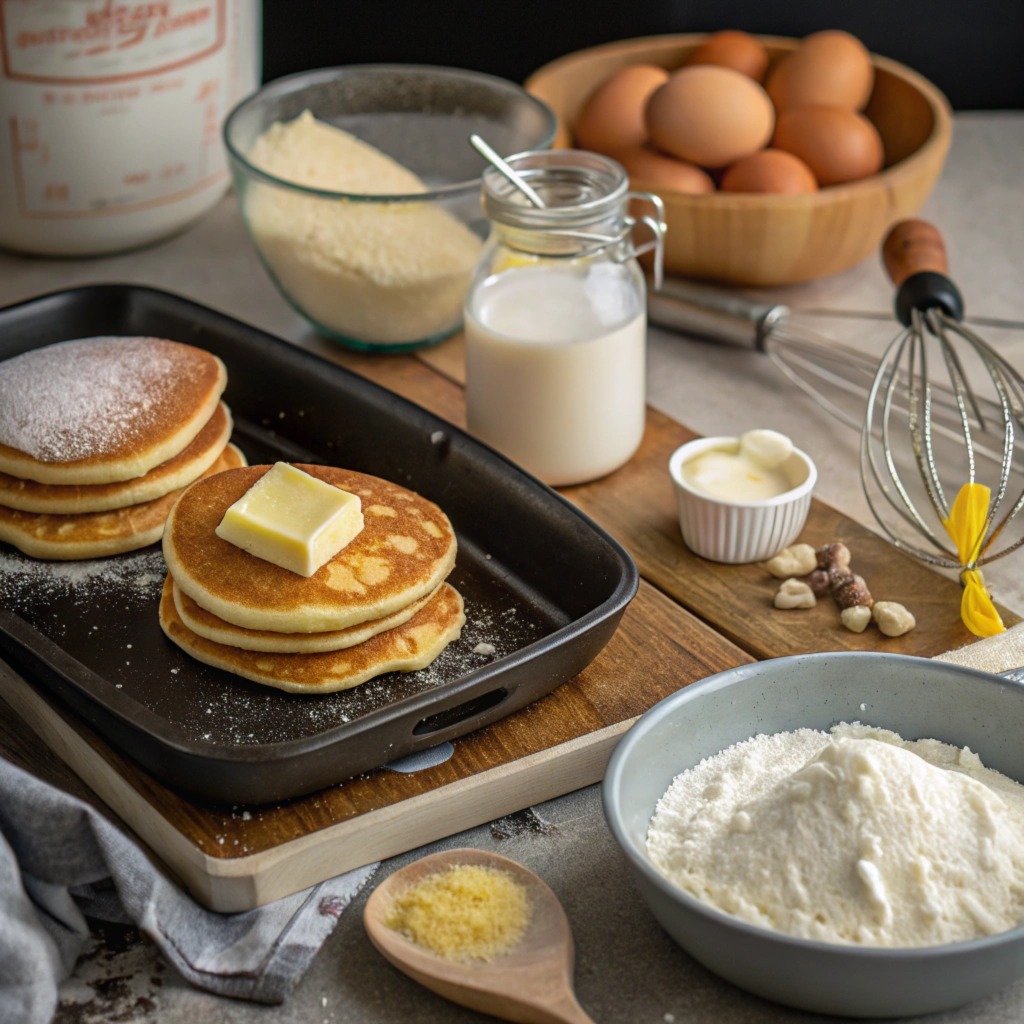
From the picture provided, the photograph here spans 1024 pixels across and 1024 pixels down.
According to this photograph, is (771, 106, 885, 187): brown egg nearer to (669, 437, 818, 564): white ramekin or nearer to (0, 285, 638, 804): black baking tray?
(669, 437, 818, 564): white ramekin

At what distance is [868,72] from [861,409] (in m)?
0.56

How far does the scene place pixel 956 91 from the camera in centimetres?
217

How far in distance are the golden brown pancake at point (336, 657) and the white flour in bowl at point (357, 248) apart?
0.56m

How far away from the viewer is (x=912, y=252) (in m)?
1.43

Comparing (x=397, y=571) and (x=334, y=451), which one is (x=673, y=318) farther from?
(x=397, y=571)

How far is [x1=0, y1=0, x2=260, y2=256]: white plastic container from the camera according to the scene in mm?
1448

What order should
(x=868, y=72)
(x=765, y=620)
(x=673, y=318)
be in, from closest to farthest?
(x=765, y=620), (x=673, y=318), (x=868, y=72)

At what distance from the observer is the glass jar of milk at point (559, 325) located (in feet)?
3.90

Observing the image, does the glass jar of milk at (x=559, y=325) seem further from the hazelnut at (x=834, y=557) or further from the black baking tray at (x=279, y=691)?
the hazelnut at (x=834, y=557)

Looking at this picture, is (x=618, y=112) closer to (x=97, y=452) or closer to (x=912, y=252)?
(x=912, y=252)

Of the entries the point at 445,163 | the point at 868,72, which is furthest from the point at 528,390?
the point at 868,72

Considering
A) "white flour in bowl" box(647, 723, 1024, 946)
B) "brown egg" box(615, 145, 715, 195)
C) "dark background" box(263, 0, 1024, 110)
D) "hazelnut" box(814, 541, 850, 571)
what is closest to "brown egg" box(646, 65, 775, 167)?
"brown egg" box(615, 145, 715, 195)

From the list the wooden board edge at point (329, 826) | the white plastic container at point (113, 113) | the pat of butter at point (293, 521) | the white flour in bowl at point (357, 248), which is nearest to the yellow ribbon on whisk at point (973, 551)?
the wooden board edge at point (329, 826)

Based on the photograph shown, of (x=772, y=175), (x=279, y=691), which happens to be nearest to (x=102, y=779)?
(x=279, y=691)
